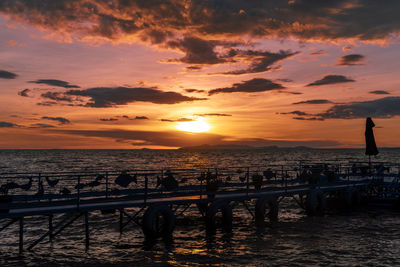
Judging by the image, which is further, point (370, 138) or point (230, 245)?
point (370, 138)

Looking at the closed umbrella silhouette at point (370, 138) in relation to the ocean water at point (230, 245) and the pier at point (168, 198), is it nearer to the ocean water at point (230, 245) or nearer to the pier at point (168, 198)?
the pier at point (168, 198)

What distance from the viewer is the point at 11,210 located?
53.4 feet

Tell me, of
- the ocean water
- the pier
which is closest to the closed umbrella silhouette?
the pier

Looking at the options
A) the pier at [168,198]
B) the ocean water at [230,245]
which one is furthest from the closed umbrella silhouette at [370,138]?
the ocean water at [230,245]

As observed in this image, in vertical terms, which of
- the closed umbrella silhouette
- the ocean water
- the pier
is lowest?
the ocean water

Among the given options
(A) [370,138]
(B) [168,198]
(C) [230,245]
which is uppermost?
(A) [370,138]

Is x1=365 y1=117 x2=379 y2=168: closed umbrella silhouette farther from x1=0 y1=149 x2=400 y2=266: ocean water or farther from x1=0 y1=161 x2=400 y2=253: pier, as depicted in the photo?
x1=0 y1=149 x2=400 y2=266: ocean water

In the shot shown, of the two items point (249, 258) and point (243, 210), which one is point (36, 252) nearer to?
point (249, 258)

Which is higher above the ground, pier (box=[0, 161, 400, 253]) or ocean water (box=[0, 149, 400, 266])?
pier (box=[0, 161, 400, 253])

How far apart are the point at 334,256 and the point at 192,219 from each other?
1032cm

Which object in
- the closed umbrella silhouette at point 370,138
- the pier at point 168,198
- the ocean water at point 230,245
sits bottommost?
the ocean water at point 230,245

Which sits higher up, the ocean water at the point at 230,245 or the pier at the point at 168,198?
the pier at the point at 168,198

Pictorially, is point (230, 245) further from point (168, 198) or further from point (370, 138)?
point (370, 138)

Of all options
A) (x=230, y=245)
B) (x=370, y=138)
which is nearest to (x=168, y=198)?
(x=230, y=245)
